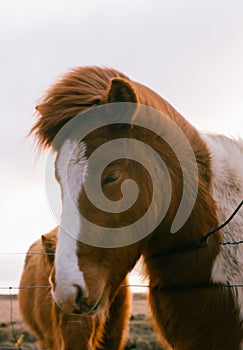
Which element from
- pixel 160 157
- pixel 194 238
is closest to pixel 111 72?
pixel 160 157

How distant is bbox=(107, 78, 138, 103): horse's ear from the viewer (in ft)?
10.6

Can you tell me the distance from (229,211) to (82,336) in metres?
2.36

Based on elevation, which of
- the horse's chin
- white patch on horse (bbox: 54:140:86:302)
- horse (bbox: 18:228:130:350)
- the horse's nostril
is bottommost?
horse (bbox: 18:228:130:350)

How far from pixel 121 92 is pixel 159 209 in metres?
0.72

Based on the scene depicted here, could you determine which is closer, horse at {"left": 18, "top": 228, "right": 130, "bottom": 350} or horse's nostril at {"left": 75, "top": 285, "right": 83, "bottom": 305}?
horse's nostril at {"left": 75, "top": 285, "right": 83, "bottom": 305}

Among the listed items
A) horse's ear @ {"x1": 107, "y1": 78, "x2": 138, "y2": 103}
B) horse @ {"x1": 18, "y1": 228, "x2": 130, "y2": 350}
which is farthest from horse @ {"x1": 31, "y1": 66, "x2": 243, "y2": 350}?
horse @ {"x1": 18, "y1": 228, "x2": 130, "y2": 350}

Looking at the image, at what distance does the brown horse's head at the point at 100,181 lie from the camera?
303 centimetres

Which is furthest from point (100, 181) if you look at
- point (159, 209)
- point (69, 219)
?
point (159, 209)

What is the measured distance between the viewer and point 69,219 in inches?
121

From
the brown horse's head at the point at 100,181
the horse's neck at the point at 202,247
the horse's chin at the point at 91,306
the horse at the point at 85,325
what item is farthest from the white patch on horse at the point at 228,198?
the horse at the point at 85,325

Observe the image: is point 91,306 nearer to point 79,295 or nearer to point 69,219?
point 79,295

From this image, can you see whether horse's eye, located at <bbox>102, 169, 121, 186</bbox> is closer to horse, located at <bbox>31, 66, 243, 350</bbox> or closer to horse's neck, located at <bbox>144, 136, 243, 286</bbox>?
horse, located at <bbox>31, 66, 243, 350</bbox>

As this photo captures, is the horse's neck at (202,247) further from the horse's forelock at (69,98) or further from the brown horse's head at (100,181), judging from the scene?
the horse's forelock at (69,98)

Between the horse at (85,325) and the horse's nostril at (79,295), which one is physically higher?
the horse's nostril at (79,295)
